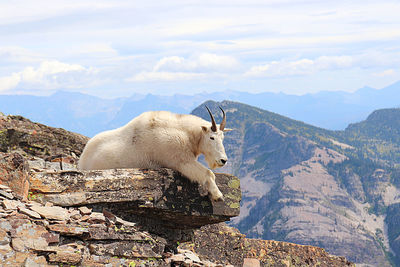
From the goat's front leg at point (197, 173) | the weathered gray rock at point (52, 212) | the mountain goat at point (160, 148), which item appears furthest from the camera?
the goat's front leg at point (197, 173)

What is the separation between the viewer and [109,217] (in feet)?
43.1

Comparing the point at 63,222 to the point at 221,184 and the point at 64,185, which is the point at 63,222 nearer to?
the point at 64,185

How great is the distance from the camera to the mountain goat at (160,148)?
15594 mm

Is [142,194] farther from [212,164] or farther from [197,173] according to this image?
[212,164]

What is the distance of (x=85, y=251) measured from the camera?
1124cm

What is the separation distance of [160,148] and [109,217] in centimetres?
346

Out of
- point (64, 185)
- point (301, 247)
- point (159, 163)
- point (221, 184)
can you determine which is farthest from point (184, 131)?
point (301, 247)

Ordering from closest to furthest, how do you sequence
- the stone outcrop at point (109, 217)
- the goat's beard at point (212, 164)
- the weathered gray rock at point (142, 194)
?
the stone outcrop at point (109, 217), the weathered gray rock at point (142, 194), the goat's beard at point (212, 164)

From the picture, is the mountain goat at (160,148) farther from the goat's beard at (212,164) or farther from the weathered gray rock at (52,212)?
the weathered gray rock at (52,212)

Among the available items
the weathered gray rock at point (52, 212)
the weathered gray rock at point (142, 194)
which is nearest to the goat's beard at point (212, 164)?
the weathered gray rock at point (142, 194)

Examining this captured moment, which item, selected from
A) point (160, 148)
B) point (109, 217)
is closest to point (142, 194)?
point (160, 148)

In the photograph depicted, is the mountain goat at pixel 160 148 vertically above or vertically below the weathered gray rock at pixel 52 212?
above

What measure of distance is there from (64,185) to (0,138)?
11864mm

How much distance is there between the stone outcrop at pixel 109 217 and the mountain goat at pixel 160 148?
0.53 m
